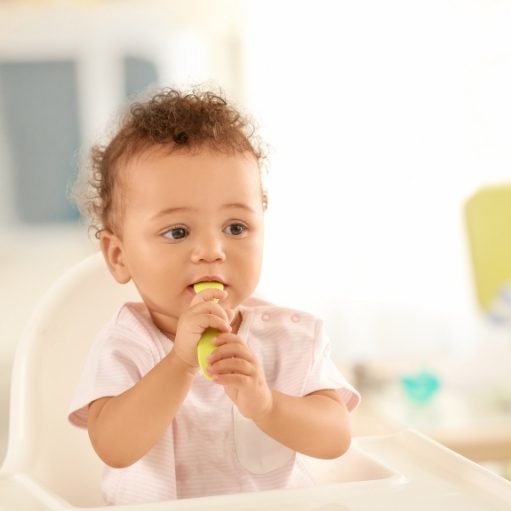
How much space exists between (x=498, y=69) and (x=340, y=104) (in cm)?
57

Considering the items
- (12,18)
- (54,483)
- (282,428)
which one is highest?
(12,18)

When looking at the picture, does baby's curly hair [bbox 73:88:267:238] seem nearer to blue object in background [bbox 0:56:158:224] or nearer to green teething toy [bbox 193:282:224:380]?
green teething toy [bbox 193:282:224:380]

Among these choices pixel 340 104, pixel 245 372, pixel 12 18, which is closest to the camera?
pixel 245 372

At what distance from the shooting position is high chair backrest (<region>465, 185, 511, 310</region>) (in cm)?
211

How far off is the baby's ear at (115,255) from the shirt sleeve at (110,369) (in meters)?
0.06

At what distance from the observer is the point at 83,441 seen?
1071mm

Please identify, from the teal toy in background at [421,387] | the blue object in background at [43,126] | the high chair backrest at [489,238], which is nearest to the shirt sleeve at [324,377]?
the teal toy in background at [421,387]

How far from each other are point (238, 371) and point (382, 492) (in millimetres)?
167

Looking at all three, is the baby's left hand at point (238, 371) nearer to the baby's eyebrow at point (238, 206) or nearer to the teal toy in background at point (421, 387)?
the baby's eyebrow at point (238, 206)

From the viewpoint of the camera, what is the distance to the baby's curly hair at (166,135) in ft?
2.87

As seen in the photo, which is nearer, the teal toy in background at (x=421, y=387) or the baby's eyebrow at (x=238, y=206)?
the baby's eyebrow at (x=238, y=206)

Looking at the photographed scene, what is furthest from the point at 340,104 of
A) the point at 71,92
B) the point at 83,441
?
the point at 83,441

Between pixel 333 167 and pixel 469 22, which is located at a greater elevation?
pixel 469 22

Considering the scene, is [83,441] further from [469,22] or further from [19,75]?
[469,22]
